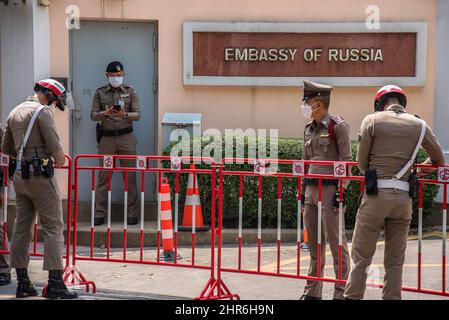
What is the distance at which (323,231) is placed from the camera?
7.75 metres

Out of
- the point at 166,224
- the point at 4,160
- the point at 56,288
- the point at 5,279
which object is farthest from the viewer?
the point at 166,224

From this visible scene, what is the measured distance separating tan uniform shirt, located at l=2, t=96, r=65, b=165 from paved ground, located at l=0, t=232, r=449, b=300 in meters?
1.47

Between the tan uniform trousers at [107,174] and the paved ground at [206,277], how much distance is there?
90 cm

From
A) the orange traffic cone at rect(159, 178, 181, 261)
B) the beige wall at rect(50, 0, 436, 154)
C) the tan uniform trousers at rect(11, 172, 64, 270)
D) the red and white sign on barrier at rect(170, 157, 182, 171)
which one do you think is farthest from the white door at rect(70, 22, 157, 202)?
the tan uniform trousers at rect(11, 172, 64, 270)

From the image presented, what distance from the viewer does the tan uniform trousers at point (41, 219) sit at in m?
7.80

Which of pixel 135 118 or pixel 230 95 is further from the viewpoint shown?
pixel 230 95

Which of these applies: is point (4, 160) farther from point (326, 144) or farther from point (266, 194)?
point (266, 194)

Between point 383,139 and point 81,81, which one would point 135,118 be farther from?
point 383,139

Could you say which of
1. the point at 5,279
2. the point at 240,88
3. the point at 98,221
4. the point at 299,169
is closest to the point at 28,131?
the point at 5,279

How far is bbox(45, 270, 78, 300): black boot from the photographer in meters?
7.84

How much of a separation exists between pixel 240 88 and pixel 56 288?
517 cm
